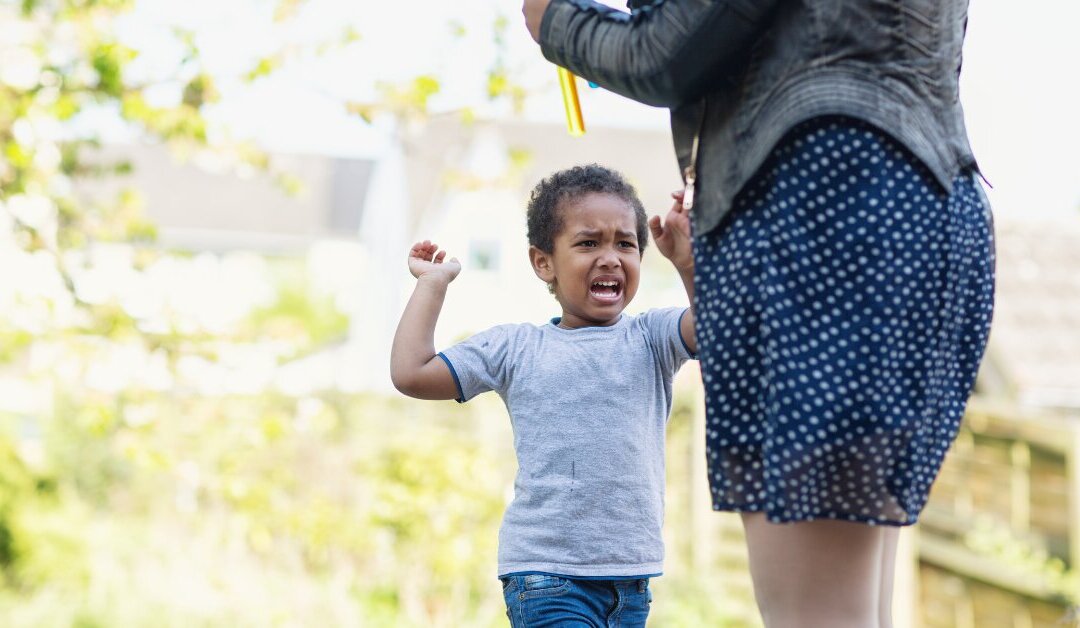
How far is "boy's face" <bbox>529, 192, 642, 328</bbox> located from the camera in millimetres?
1926

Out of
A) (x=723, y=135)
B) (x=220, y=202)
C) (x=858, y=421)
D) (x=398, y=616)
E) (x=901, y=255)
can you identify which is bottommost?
(x=398, y=616)

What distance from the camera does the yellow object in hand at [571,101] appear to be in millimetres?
1686

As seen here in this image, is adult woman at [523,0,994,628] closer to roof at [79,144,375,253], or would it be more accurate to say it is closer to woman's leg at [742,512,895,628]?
woman's leg at [742,512,895,628]

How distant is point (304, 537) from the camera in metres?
6.88

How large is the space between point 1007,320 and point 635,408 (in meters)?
4.33

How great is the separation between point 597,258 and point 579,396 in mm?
227

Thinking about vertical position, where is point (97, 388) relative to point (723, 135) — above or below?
below

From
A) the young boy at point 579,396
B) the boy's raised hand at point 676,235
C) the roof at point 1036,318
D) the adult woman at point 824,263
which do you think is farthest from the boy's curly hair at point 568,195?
the roof at point 1036,318

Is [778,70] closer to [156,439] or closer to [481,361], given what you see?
[481,361]

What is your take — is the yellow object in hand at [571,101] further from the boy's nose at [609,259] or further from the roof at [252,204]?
the roof at [252,204]

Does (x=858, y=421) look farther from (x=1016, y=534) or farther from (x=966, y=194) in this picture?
(x=1016, y=534)

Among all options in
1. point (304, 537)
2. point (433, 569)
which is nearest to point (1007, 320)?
point (433, 569)

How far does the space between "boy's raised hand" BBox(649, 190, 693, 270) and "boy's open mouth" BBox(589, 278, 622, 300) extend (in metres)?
0.29

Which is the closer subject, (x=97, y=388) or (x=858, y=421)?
(x=858, y=421)
